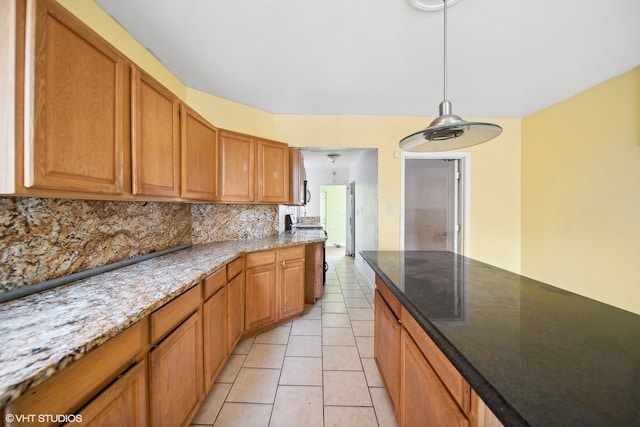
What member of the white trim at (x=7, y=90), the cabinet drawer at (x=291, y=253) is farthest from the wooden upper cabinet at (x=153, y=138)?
the cabinet drawer at (x=291, y=253)

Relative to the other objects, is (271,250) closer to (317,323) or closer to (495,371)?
(317,323)

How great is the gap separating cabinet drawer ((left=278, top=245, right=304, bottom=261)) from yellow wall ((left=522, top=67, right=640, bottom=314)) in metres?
2.97

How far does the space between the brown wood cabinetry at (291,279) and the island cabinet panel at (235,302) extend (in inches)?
17.7

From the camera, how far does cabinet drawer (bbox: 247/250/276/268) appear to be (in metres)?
2.14

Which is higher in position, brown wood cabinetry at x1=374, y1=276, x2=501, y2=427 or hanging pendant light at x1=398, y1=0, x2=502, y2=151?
hanging pendant light at x1=398, y1=0, x2=502, y2=151

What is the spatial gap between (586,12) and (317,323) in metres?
3.25

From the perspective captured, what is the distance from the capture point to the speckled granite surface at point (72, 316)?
564mm

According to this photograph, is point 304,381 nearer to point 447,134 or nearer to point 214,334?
point 214,334

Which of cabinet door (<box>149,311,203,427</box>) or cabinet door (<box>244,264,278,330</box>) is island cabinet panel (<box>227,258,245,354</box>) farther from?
cabinet door (<box>149,311,203,427</box>)

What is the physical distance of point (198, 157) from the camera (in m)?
1.95

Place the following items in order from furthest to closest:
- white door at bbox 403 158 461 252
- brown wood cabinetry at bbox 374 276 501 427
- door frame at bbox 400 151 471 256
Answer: white door at bbox 403 158 461 252, door frame at bbox 400 151 471 256, brown wood cabinetry at bbox 374 276 501 427

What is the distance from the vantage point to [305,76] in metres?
2.19

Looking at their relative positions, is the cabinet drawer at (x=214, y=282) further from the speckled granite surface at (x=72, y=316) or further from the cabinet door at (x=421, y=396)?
the cabinet door at (x=421, y=396)

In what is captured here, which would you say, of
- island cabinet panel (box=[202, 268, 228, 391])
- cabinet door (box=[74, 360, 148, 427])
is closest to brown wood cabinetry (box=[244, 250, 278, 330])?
island cabinet panel (box=[202, 268, 228, 391])
